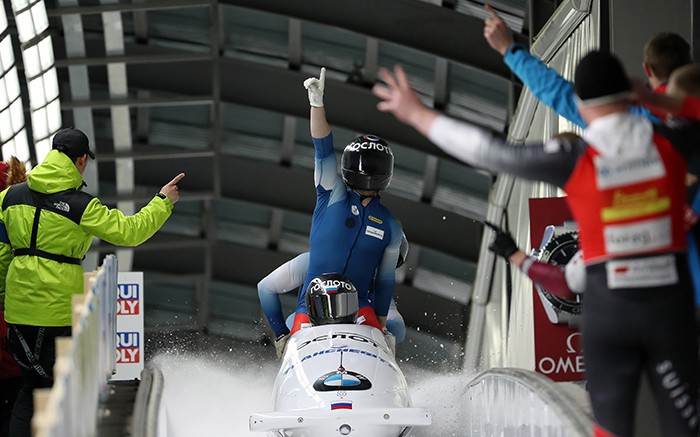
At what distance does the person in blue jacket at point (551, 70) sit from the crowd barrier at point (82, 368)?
1.99 m

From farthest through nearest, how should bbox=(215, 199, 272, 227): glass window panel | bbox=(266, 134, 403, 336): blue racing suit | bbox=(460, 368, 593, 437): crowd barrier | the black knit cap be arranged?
bbox=(215, 199, 272, 227): glass window panel, bbox=(266, 134, 403, 336): blue racing suit, the black knit cap, bbox=(460, 368, 593, 437): crowd barrier

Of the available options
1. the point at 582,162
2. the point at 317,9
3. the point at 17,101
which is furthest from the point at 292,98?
the point at 582,162

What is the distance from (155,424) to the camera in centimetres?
655

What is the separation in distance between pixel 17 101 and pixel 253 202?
16.1 feet

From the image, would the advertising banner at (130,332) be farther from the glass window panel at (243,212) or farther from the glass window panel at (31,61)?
the glass window panel at (243,212)

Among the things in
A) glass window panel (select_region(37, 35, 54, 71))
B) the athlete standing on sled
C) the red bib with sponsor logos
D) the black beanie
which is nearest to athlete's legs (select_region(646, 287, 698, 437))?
the red bib with sponsor logos

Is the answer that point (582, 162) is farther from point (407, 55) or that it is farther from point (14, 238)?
point (407, 55)

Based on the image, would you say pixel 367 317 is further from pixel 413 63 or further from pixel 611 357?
pixel 413 63

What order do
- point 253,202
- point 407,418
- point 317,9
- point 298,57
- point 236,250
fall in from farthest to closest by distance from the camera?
point 236,250 < point 253,202 < point 298,57 < point 317,9 < point 407,418

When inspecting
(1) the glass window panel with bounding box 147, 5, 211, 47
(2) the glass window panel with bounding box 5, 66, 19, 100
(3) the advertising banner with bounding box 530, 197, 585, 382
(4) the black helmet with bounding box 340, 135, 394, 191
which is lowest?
(3) the advertising banner with bounding box 530, 197, 585, 382

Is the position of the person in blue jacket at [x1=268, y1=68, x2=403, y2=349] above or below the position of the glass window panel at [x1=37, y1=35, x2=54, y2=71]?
below

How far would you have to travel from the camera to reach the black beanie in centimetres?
423

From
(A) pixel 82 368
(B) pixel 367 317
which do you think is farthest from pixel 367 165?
(A) pixel 82 368

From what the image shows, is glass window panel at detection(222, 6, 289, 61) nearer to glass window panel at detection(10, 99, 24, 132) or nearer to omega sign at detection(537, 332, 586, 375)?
glass window panel at detection(10, 99, 24, 132)
